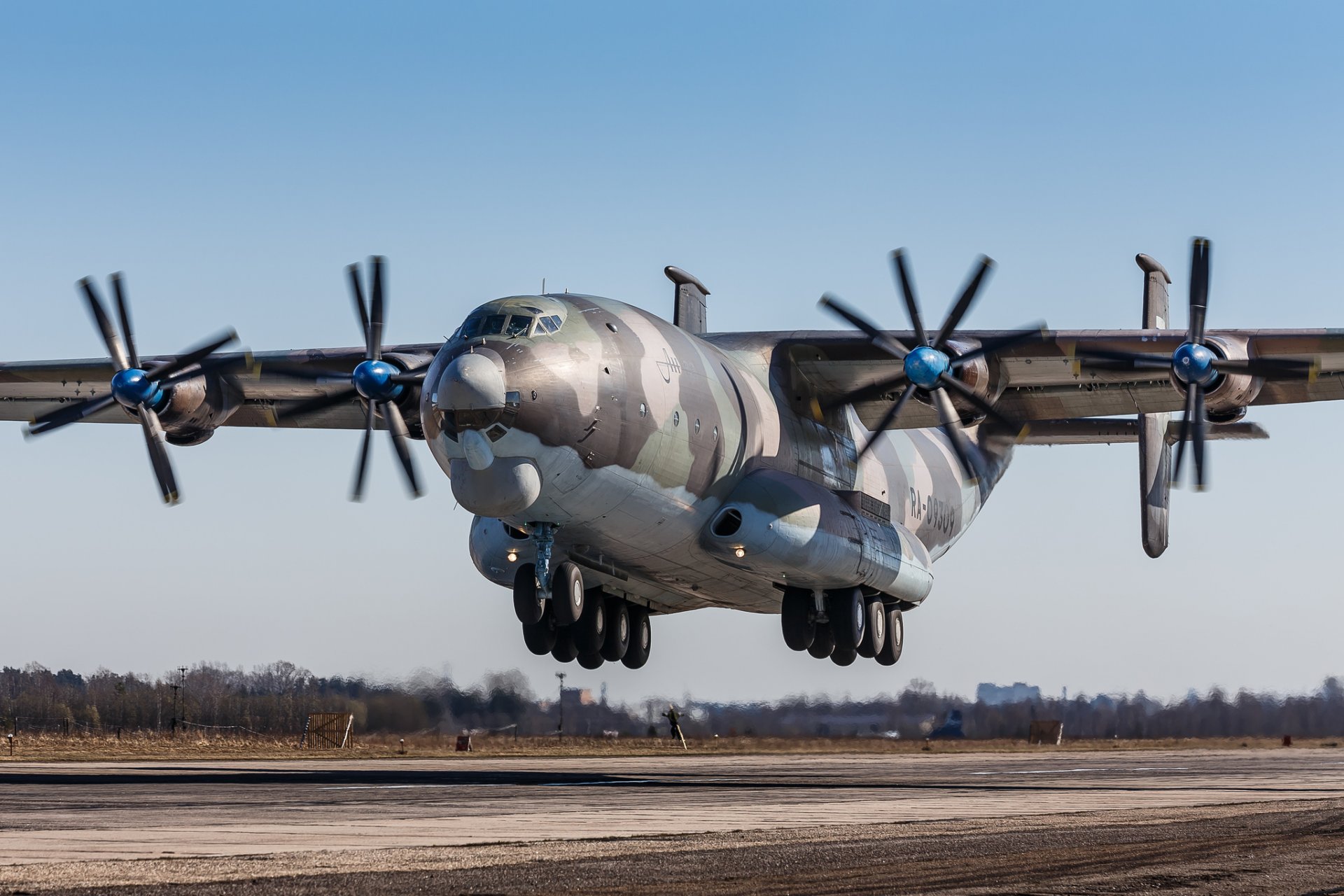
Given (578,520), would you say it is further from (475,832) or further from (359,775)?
(475,832)

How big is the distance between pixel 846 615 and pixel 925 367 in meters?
5.02

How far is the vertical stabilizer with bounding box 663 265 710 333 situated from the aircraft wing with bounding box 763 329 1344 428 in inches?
64.1

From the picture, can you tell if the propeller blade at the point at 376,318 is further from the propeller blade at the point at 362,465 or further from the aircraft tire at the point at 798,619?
the aircraft tire at the point at 798,619

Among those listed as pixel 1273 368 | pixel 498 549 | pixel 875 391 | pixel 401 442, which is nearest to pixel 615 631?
pixel 498 549

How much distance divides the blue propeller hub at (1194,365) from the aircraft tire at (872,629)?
6895 millimetres

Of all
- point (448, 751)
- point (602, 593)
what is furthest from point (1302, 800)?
point (448, 751)

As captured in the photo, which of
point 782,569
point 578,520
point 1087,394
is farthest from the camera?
point 1087,394

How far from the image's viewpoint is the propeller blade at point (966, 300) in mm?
23391

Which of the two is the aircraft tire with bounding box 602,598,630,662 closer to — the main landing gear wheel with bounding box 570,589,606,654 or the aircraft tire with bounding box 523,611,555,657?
the main landing gear wheel with bounding box 570,589,606,654

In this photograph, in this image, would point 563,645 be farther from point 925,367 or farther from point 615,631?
point 925,367

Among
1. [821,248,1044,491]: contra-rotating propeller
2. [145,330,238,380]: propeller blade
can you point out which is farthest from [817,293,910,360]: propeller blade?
→ [145,330,238,380]: propeller blade

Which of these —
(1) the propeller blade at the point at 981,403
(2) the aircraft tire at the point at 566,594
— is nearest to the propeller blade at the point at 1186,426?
(1) the propeller blade at the point at 981,403

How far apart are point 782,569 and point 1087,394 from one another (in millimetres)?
7607

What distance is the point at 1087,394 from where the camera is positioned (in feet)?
89.8
